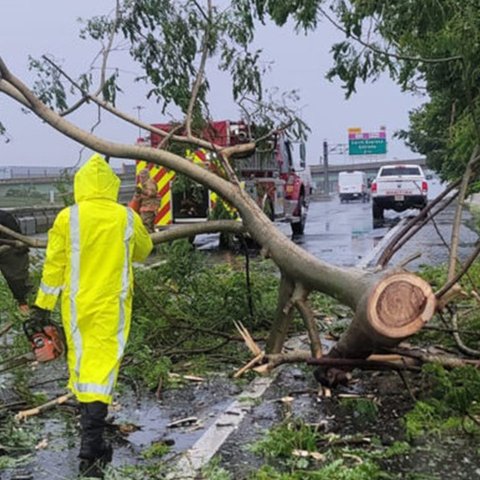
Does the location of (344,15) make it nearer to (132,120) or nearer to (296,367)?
(132,120)

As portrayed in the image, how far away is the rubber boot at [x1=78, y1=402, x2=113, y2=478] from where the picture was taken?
3.94m

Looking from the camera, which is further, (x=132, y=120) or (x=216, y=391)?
(x=132, y=120)

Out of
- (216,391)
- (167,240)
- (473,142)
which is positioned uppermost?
(473,142)

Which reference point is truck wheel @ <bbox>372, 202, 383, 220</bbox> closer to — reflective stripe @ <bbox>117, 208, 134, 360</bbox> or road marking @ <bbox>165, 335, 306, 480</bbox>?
road marking @ <bbox>165, 335, 306, 480</bbox>

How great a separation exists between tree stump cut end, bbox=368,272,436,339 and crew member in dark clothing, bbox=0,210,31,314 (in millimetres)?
2944

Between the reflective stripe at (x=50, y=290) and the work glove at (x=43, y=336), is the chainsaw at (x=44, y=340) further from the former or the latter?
the reflective stripe at (x=50, y=290)

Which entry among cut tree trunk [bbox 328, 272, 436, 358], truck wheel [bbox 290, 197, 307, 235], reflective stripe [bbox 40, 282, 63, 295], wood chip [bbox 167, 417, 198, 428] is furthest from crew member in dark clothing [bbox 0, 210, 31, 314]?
truck wheel [bbox 290, 197, 307, 235]

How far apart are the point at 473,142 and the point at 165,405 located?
11.0 ft

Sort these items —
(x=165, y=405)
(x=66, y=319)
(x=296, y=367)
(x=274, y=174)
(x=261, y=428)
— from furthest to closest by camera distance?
(x=274, y=174) < (x=296, y=367) < (x=165, y=405) < (x=261, y=428) < (x=66, y=319)

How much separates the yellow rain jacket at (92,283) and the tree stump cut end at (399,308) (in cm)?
136

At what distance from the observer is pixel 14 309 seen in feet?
20.3

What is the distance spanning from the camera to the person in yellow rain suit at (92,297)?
395 cm

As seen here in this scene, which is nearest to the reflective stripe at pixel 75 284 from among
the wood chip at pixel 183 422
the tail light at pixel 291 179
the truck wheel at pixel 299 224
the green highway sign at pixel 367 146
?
the wood chip at pixel 183 422

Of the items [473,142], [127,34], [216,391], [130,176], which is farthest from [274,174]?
[216,391]
